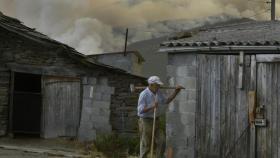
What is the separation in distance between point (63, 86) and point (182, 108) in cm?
612

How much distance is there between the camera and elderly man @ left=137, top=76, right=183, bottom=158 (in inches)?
410

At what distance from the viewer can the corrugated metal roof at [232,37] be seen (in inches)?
425

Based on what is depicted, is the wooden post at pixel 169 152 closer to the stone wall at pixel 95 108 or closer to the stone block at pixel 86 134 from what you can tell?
the stone wall at pixel 95 108

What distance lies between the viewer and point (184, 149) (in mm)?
11797

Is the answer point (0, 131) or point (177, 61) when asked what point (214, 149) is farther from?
point (0, 131)

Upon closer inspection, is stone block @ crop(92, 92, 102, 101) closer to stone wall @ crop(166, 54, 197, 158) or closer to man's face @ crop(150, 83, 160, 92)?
stone wall @ crop(166, 54, 197, 158)

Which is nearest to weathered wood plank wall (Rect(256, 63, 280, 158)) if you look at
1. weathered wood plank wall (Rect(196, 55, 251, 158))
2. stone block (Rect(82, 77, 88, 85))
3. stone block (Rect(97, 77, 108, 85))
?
weathered wood plank wall (Rect(196, 55, 251, 158))

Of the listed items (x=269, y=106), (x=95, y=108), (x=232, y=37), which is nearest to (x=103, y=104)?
(x=95, y=108)

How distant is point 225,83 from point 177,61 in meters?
1.23

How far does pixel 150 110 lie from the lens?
1046 cm

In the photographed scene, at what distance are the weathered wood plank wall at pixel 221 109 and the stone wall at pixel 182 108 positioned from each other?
14 centimetres

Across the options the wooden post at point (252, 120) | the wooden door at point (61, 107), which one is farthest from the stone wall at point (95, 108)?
the wooden post at point (252, 120)

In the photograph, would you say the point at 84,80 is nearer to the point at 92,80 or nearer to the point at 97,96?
the point at 92,80

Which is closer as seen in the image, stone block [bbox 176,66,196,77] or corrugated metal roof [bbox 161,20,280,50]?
corrugated metal roof [bbox 161,20,280,50]
